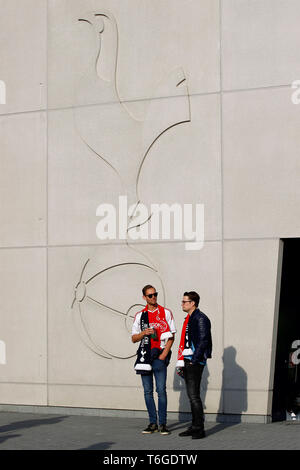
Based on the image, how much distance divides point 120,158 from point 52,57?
2074 millimetres

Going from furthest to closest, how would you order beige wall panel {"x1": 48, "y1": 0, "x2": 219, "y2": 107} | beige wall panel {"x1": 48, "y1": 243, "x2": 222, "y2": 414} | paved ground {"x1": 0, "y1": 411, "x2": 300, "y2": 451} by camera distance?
1. beige wall panel {"x1": 48, "y1": 0, "x2": 219, "y2": 107}
2. beige wall panel {"x1": 48, "y1": 243, "x2": 222, "y2": 414}
3. paved ground {"x1": 0, "y1": 411, "x2": 300, "y2": 451}

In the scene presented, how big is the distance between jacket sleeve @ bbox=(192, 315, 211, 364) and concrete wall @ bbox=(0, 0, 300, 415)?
1.49 meters

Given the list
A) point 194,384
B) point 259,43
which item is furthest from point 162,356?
point 259,43

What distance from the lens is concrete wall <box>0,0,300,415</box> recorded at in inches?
476

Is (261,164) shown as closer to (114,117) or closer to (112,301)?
(114,117)

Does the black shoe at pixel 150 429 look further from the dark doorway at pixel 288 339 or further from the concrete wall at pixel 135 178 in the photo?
the dark doorway at pixel 288 339

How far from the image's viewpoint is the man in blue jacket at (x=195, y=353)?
420 inches

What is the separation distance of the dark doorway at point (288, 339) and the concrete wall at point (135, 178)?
1.15 feet

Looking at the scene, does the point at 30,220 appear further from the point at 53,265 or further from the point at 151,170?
the point at 151,170

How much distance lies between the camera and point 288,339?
12.6 meters

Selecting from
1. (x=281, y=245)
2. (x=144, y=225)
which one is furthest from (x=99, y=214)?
(x=281, y=245)

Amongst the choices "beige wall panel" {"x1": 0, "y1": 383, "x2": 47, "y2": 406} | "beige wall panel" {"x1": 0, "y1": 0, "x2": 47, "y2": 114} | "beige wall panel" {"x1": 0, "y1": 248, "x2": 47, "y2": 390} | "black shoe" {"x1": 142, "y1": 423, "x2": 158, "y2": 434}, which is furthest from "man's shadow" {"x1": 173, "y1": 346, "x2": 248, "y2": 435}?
"beige wall panel" {"x1": 0, "y1": 0, "x2": 47, "y2": 114}

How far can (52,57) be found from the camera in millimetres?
13758

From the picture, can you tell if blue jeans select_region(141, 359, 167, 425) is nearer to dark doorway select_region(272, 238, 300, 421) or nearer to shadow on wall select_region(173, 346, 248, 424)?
shadow on wall select_region(173, 346, 248, 424)
